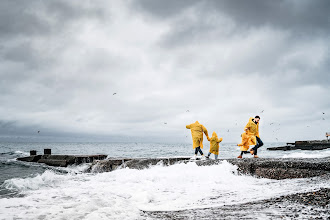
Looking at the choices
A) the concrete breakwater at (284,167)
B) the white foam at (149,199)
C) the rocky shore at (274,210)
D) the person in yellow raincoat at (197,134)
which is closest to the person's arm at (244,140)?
the person in yellow raincoat at (197,134)

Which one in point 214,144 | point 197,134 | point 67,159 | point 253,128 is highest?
point 253,128

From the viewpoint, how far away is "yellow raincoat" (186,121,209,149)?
462 inches

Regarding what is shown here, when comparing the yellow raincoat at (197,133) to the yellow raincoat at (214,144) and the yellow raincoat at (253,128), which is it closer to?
the yellow raincoat at (214,144)

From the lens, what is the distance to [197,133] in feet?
38.8

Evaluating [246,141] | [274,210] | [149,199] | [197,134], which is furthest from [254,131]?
[274,210]

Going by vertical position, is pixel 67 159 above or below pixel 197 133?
below

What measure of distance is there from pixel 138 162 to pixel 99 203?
640cm

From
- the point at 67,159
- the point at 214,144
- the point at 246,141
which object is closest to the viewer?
the point at 246,141

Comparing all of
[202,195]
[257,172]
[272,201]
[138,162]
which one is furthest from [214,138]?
[272,201]

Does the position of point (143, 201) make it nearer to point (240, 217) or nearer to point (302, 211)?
point (240, 217)

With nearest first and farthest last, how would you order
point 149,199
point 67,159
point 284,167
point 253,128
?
point 149,199, point 284,167, point 253,128, point 67,159

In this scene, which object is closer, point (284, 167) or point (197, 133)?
point (284, 167)

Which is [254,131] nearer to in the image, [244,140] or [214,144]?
[244,140]

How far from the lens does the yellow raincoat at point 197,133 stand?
1173 centimetres
